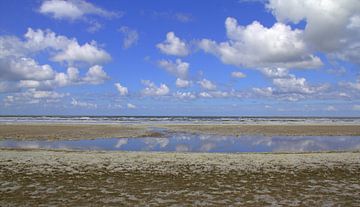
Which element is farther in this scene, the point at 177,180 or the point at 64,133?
the point at 64,133

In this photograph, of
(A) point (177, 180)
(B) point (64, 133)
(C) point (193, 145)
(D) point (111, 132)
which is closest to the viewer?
(A) point (177, 180)

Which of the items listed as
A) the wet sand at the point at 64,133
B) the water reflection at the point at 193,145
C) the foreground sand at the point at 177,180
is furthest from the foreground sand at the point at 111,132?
the foreground sand at the point at 177,180

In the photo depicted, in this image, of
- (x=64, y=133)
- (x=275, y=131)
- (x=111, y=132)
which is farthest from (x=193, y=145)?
(x=275, y=131)

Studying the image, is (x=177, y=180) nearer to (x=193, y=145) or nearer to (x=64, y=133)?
(x=193, y=145)

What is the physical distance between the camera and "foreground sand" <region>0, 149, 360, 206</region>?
39.2ft

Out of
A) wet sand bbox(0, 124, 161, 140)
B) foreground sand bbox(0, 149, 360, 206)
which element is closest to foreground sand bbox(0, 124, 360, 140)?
wet sand bbox(0, 124, 161, 140)

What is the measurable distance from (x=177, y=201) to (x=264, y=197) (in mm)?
2722

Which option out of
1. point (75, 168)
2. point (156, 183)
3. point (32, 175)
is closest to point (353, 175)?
point (156, 183)

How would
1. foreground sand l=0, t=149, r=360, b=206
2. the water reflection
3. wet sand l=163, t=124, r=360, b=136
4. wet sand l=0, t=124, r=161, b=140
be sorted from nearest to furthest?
foreground sand l=0, t=149, r=360, b=206, the water reflection, wet sand l=0, t=124, r=161, b=140, wet sand l=163, t=124, r=360, b=136

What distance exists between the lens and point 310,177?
15.8 meters


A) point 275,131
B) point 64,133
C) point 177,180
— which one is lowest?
point 177,180

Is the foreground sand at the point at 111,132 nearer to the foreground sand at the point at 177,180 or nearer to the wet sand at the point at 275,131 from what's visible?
the wet sand at the point at 275,131

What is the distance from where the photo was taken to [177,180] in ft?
49.2

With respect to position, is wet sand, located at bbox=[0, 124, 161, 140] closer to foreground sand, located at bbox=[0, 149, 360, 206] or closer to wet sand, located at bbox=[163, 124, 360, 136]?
wet sand, located at bbox=[163, 124, 360, 136]
